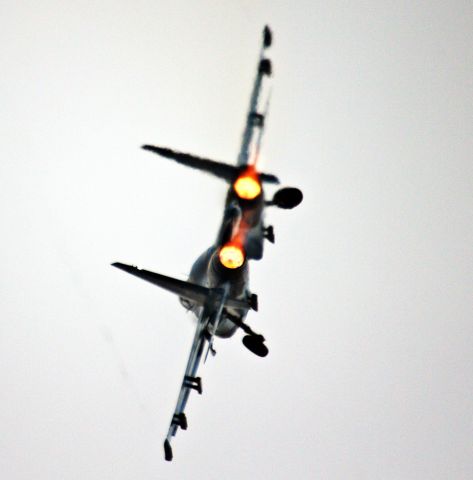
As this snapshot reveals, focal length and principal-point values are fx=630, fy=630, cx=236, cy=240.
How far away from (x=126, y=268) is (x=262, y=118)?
5528 millimetres

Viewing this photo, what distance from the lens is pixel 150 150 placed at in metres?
14.3

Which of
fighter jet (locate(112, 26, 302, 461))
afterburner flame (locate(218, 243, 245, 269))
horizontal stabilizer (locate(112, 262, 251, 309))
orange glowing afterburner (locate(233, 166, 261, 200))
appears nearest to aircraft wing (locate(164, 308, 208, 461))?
fighter jet (locate(112, 26, 302, 461))

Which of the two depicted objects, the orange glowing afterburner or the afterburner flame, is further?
the afterburner flame

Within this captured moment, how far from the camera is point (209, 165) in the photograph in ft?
48.9

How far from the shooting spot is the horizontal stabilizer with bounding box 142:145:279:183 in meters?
14.3

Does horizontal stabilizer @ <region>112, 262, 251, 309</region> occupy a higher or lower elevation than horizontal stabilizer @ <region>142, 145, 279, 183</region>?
lower

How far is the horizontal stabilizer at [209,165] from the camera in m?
14.3

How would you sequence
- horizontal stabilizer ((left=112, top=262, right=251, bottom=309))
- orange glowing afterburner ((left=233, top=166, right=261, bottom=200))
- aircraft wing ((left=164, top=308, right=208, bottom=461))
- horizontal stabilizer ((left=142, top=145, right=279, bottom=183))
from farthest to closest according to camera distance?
1. aircraft wing ((left=164, top=308, right=208, bottom=461))
2. horizontal stabilizer ((left=112, top=262, right=251, bottom=309))
3. orange glowing afterburner ((left=233, top=166, right=261, bottom=200))
4. horizontal stabilizer ((left=142, top=145, right=279, bottom=183))

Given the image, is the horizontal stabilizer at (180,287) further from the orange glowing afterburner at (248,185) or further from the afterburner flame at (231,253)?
the orange glowing afterburner at (248,185)

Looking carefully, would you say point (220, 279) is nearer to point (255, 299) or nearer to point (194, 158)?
point (255, 299)

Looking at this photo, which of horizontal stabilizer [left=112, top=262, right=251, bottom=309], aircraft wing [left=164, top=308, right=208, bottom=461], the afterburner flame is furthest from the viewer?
aircraft wing [left=164, top=308, right=208, bottom=461]

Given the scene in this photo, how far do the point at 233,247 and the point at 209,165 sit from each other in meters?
2.12

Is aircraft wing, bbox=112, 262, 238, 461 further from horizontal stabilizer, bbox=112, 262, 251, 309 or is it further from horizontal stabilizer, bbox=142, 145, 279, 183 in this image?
horizontal stabilizer, bbox=142, 145, 279, 183

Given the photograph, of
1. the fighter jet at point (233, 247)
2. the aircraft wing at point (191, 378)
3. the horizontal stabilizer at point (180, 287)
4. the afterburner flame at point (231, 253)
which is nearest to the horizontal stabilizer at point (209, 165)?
the fighter jet at point (233, 247)
